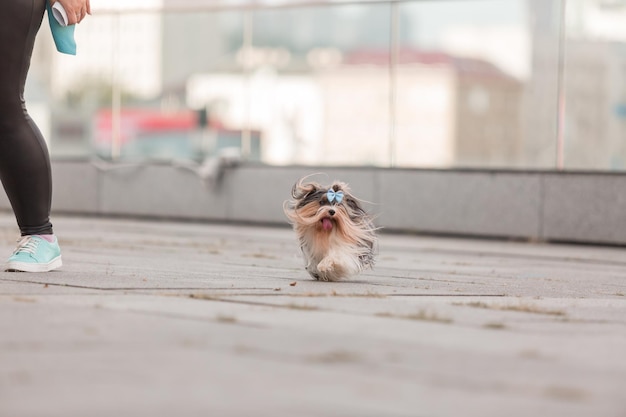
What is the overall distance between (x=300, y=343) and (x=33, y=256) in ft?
8.29

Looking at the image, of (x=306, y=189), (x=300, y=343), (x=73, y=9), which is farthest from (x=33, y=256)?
(x=300, y=343)

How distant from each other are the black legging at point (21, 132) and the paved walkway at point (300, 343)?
0.35 m

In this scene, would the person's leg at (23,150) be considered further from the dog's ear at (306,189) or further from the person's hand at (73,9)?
the dog's ear at (306,189)

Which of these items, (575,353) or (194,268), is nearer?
(575,353)

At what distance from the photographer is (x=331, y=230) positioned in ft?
20.9

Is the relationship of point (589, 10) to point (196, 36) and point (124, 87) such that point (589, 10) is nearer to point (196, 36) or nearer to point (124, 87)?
point (196, 36)

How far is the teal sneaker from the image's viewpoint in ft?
19.9

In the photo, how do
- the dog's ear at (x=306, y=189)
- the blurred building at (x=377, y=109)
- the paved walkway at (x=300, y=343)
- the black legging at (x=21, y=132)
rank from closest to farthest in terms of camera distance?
the paved walkway at (x=300, y=343)
the black legging at (x=21, y=132)
the dog's ear at (x=306, y=189)
the blurred building at (x=377, y=109)

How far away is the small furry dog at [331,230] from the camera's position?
6320 millimetres

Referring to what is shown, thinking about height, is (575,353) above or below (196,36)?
below

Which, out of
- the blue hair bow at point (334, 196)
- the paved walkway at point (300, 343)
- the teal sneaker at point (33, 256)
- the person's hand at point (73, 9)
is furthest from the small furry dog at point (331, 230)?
the person's hand at point (73, 9)

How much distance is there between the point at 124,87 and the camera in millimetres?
14047

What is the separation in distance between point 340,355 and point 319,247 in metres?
2.76

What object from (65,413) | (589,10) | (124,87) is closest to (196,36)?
(124,87)
